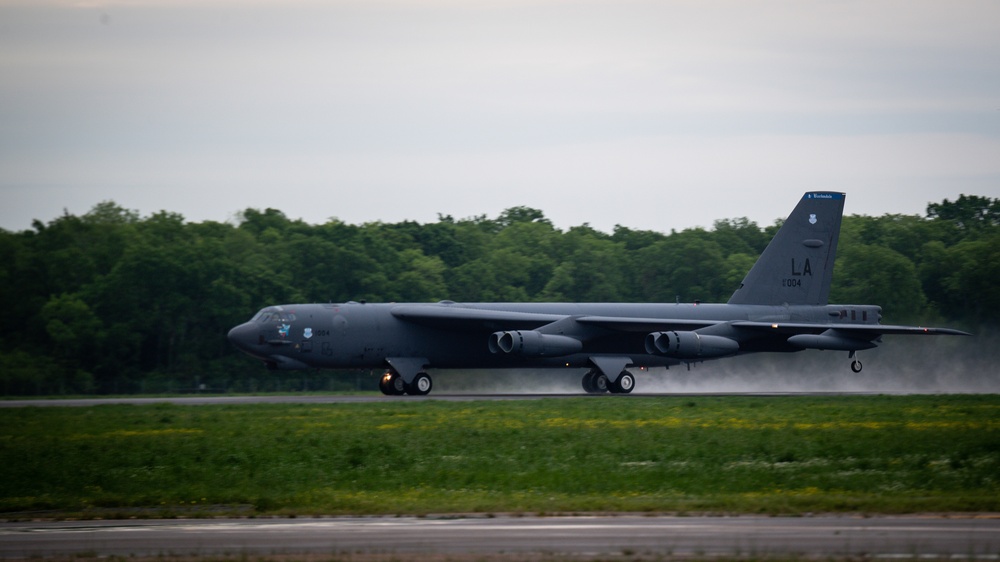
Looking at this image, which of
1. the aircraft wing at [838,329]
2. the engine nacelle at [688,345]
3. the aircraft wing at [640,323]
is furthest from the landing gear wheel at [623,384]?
the aircraft wing at [838,329]

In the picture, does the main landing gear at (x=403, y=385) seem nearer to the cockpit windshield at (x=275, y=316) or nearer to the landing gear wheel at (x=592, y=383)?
the cockpit windshield at (x=275, y=316)

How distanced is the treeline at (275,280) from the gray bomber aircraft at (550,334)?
11703mm

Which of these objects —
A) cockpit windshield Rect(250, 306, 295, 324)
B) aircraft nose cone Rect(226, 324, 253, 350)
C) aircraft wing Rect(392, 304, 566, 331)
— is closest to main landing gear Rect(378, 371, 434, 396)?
aircraft wing Rect(392, 304, 566, 331)

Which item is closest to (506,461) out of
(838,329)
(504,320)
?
(504,320)

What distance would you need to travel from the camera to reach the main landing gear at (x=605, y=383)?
42906mm

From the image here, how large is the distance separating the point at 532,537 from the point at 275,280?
50.6 meters

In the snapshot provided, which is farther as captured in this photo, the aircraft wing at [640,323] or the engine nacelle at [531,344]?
the aircraft wing at [640,323]

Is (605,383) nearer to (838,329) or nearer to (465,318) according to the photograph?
(465,318)

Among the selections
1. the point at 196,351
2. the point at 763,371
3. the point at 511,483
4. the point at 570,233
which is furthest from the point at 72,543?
the point at 570,233

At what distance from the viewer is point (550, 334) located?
137 feet

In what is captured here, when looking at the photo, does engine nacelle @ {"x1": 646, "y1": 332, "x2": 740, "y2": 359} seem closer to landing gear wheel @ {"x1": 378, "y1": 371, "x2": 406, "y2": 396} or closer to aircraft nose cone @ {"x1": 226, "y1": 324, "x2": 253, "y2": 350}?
landing gear wheel @ {"x1": 378, "y1": 371, "x2": 406, "y2": 396}

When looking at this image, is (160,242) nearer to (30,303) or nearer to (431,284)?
(30,303)

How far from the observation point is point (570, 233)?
86.7m

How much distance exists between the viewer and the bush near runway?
1797 centimetres
